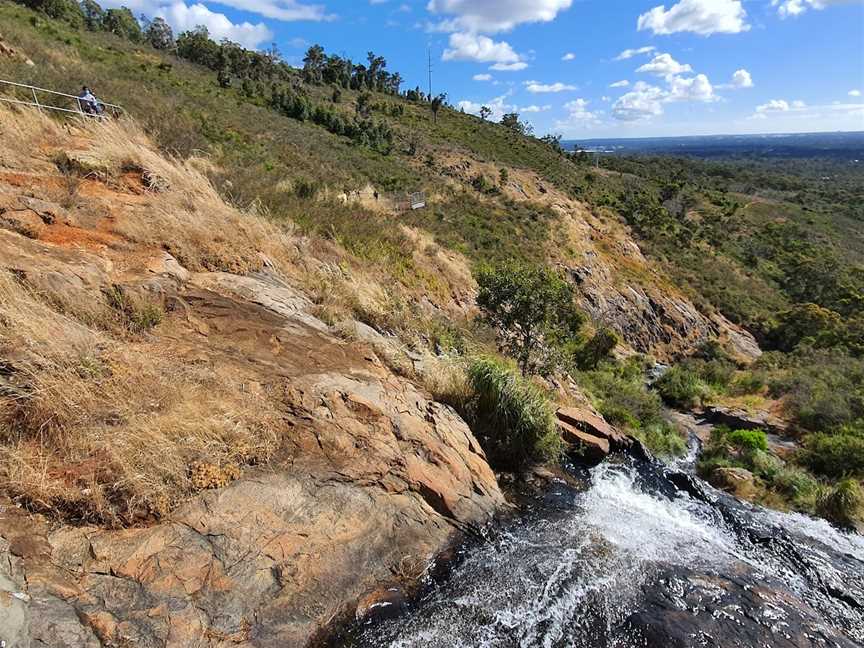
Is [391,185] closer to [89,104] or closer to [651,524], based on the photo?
[89,104]

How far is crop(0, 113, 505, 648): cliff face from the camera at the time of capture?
3.34 m

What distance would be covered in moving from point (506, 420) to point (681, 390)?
15.5 metres

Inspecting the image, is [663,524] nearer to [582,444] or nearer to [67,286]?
[582,444]

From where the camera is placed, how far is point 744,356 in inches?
1225

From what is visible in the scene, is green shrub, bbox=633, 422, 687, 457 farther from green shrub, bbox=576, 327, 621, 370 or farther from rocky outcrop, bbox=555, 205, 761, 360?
rocky outcrop, bbox=555, 205, 761, 360

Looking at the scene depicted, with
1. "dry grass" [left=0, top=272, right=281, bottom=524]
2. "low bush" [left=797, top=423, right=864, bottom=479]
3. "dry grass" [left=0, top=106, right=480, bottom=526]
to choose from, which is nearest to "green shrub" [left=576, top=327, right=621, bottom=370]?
"low bush" [left=797, top=423, right=864, bottom=479]

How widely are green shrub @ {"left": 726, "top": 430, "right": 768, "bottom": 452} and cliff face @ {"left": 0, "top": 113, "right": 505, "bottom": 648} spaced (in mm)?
10260

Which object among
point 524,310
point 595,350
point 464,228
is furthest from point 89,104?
point 595,350

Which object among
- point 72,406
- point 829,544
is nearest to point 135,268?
point 72,406

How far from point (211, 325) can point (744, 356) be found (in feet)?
114

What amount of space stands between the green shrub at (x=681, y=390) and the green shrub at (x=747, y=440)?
Answer: 571 cm

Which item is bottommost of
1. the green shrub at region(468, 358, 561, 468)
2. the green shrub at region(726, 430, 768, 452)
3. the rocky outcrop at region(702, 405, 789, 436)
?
the rocky outcrop at region(702, 405, 789, 436)

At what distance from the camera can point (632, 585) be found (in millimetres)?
5207

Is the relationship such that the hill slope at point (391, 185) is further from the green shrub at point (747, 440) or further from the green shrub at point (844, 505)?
the green shrub at point (844, 505)
